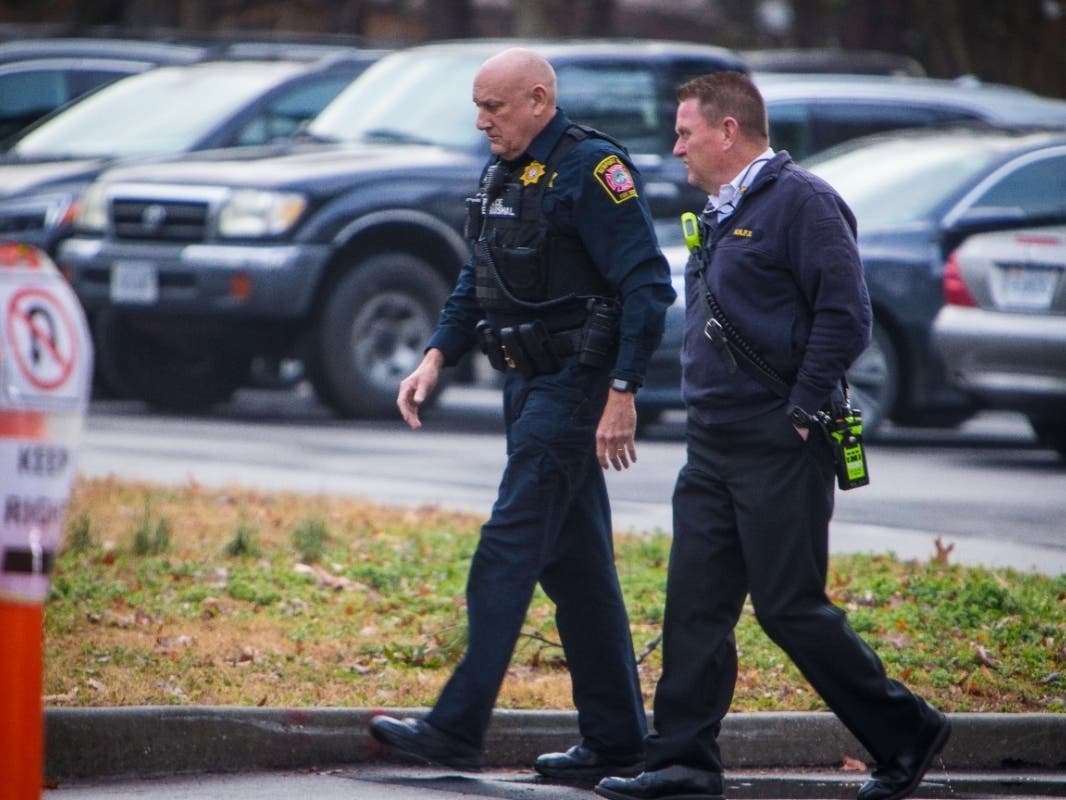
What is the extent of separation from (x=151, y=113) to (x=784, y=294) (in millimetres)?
10225

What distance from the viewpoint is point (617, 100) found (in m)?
13.2

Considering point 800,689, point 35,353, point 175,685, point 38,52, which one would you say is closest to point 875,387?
point 800,689

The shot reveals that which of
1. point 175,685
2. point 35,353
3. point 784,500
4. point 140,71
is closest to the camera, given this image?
point 35,353

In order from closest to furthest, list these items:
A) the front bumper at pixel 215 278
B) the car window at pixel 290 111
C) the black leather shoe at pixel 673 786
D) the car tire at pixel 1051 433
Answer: the black leather shoe at pixel 673 786, the front bumper at pixel 215 278, the car tire at pixel 1051 433, the car window at pixel 290 111

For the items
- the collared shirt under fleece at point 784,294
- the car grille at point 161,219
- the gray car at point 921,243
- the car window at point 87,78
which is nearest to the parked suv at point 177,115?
the car grille at point 161,219

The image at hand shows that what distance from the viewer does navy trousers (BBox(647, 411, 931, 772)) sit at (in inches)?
199

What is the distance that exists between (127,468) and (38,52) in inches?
273

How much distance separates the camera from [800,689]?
246 inches

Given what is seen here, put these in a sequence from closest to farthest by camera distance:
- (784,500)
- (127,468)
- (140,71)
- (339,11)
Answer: (784,500)
(127,468)
(140,71)
(339,11)

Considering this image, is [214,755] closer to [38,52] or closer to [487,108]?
[487,108]

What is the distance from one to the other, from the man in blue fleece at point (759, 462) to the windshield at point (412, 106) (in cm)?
768

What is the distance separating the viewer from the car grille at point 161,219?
1219 cm

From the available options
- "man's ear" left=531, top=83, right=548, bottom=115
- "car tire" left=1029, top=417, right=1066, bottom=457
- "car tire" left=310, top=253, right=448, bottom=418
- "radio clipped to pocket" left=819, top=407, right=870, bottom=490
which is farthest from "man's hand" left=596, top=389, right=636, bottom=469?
"car tire" left=1029, top=417, right=1066, bottom=457

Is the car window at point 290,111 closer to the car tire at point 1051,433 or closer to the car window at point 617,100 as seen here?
the car window at point 617,100
